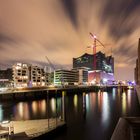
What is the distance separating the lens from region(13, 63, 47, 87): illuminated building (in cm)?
12744

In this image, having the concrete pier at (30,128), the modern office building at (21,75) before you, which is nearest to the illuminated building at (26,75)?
the modern office building at (21,75)

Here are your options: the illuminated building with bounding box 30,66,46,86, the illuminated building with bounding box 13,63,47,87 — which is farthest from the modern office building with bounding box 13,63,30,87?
the illuminated building with bounding box 30,66,46,86

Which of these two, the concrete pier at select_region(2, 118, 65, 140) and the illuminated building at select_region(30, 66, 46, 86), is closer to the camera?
the concrete pier at select_region(2, 118, 65, 140)

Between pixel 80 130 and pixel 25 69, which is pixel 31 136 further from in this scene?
pixel 25 69

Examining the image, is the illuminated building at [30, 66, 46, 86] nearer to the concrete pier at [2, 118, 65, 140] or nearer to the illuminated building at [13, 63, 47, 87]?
the illuminated building at [13, 63, 47, 87]

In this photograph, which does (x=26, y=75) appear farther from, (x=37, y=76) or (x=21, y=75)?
(x=37, y=76)

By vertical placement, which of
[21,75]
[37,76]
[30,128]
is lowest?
[30,128]

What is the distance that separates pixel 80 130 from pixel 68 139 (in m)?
4.53

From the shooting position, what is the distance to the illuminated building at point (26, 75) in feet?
418

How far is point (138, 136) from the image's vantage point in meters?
14.5

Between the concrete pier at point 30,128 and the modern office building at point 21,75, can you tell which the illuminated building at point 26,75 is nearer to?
the modern office building at point 21,75

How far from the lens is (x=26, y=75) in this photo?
134 metres

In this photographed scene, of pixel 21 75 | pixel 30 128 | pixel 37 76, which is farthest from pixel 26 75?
pixel 30 128

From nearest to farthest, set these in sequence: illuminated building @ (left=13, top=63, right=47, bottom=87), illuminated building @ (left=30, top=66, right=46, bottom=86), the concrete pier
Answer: the concrete pier → illuminated building @ (left=13, top=63, right=47, bottom=87) → illuminated building @ (left=30, top=66, right=46, bottom=86)
